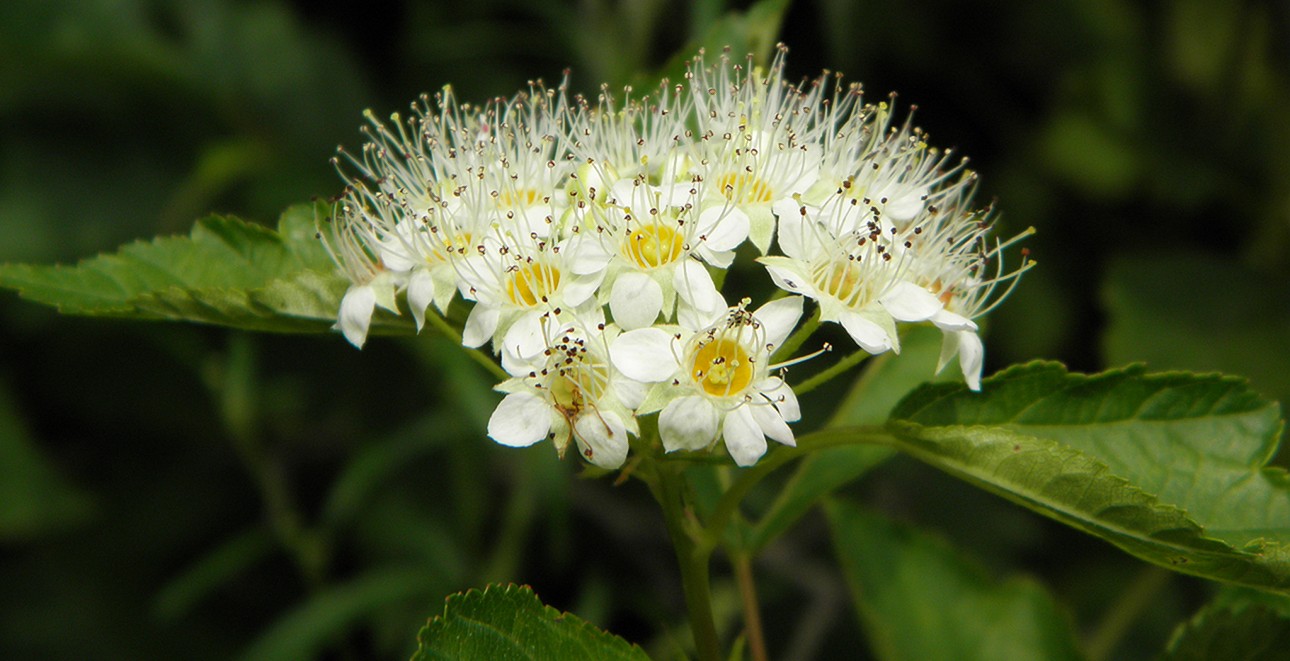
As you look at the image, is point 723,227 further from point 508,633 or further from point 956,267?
point 508,633

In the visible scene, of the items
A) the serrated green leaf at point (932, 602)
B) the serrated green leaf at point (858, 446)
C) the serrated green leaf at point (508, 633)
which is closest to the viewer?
the serrated green leaf at point (508, 633)

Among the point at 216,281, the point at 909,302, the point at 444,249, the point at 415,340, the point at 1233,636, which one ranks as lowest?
the point at 1233,636

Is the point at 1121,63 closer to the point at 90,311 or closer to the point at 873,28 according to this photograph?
the point at 873,28

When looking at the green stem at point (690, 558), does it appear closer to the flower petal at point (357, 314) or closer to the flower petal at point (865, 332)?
the flower petal at point (865, 332)

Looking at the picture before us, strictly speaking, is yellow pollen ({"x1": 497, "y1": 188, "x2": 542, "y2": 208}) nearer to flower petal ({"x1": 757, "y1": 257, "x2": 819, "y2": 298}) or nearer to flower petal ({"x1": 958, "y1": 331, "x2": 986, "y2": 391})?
flower petal ({"x1": 757, "y1": 257, "x2": 819, "y2": 298})

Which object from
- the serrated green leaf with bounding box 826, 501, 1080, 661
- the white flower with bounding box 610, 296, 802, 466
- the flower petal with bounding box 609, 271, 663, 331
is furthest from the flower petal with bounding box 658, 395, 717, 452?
the serrated green leaf with bounding box 826, 501, 1080, 661

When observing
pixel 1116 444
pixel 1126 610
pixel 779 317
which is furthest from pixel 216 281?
pixel 1126 610

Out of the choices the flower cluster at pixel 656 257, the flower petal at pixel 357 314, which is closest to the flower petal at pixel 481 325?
the flower cluster at pixel 656 257

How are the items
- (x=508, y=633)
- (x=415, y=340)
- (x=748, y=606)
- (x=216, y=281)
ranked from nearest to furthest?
(x=508, y=633) < (x=216, y=281) < (x=748, y=606) < (x=415, y=340)

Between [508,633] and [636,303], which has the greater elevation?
[636,303]
